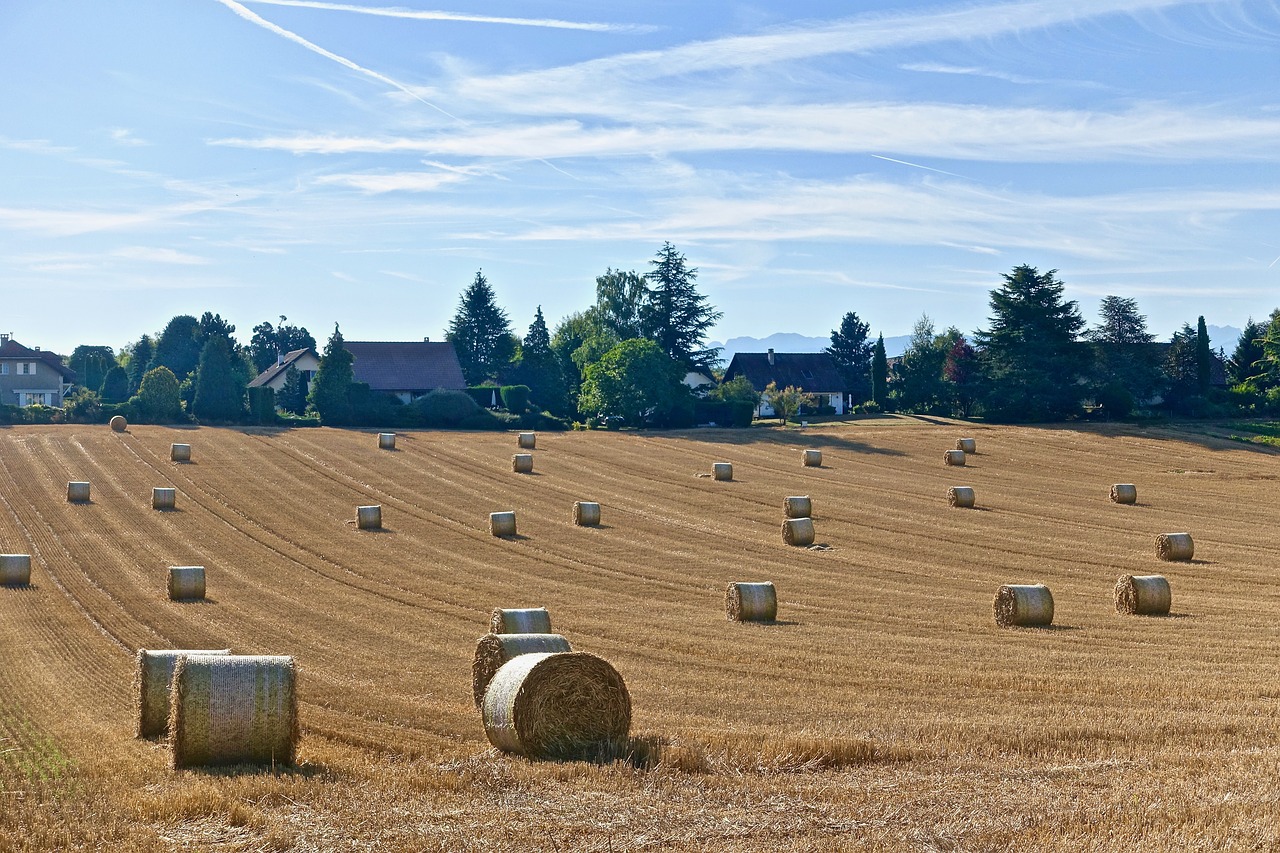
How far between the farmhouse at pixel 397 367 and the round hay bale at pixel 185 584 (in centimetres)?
6598

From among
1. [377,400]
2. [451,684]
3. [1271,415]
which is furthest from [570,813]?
[1271,415]

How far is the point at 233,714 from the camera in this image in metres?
13.4

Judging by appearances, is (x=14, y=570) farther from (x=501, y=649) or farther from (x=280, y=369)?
(x=280, y=369)

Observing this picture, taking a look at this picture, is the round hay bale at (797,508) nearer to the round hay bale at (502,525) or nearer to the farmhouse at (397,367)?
the round hay bale at (502,525)

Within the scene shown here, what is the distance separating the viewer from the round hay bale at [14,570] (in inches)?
1201

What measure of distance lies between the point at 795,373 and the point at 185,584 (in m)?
90.8

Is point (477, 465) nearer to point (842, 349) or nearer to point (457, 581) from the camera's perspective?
point (457, 581)

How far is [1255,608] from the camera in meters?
25.7

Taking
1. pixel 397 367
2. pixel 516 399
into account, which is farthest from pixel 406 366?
pixel 516 399

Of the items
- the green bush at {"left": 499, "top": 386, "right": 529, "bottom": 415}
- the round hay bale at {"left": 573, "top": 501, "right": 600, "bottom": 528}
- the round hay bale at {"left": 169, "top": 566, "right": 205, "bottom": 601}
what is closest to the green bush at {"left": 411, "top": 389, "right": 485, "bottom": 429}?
the green bush at {"left": 499, "top": 386, "right": 529, "bottom": 415}

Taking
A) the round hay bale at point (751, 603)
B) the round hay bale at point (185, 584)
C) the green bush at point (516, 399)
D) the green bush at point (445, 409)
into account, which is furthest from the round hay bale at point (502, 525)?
the green bush at point (516, 399)

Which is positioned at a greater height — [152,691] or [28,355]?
[28,355]

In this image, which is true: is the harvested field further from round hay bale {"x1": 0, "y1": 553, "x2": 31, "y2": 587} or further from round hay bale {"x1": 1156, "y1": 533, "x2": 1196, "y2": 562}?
round hay bale {"x1": 1156, "y1": 533, "x2": 1196, "y2": 562}

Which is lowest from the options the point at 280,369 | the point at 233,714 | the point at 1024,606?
the point at 1024,606
